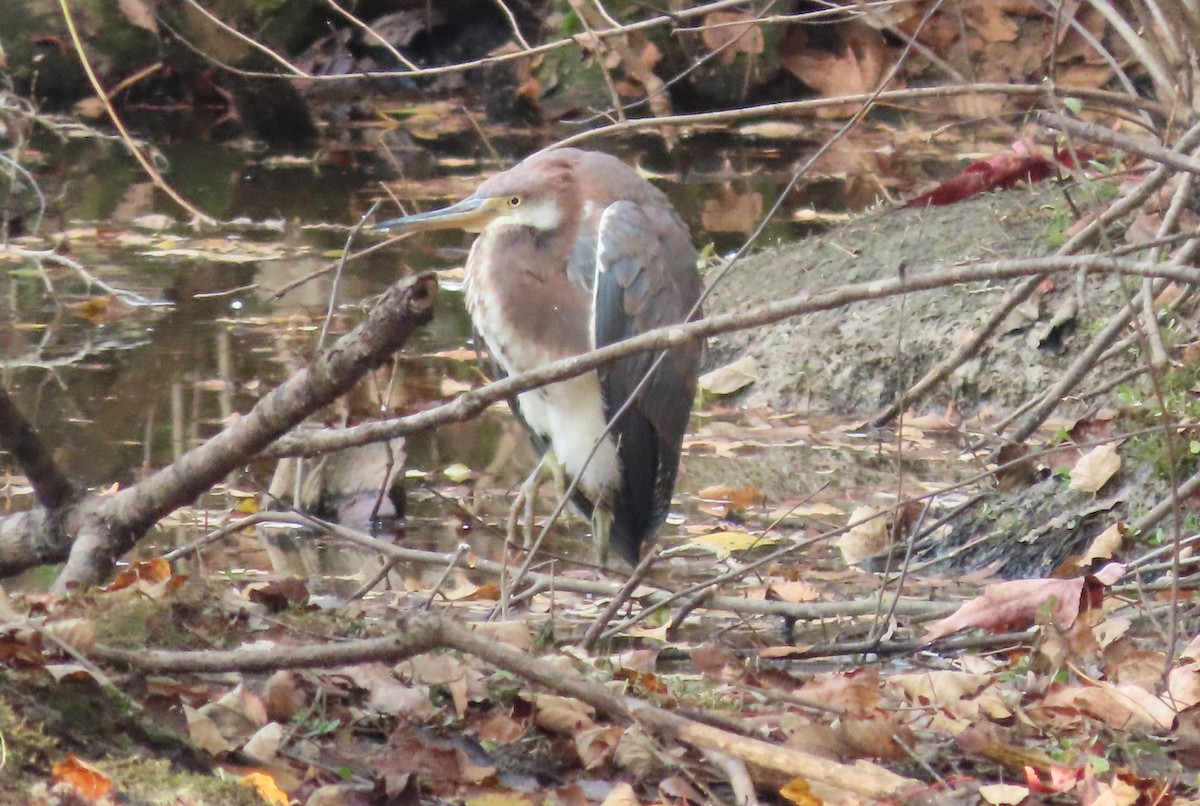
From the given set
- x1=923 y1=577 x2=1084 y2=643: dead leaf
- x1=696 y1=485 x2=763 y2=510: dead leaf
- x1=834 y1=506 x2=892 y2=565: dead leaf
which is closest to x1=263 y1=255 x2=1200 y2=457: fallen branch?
x1=923 y1=577 x2=1084 y2=643: dead leaf

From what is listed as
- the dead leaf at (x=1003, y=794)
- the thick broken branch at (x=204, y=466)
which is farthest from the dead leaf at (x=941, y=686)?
the thick broken branch at (x=204, y=466)

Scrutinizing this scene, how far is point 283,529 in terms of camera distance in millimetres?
4430

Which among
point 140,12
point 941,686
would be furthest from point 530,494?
point 140,12

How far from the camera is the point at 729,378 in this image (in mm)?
5961

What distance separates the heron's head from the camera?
420cm

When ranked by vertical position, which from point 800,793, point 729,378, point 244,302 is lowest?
point 244,302

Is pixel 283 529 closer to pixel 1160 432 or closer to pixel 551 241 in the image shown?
pixel 551 241

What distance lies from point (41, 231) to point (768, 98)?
6068 mm

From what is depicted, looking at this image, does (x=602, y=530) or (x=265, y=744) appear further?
(x=602, y=530)

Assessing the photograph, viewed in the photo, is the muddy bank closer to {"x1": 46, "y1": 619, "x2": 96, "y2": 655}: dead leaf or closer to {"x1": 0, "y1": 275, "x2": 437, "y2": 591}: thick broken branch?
{"x1": 0, "y1": 275, "x2": 437, "y2": 591}: thick broken branch

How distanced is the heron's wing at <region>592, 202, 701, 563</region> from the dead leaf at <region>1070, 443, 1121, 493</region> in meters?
1.02

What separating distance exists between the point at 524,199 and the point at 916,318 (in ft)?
6.95

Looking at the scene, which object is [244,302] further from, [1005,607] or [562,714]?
[562,714]

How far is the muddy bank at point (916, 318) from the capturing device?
551 centimetres
